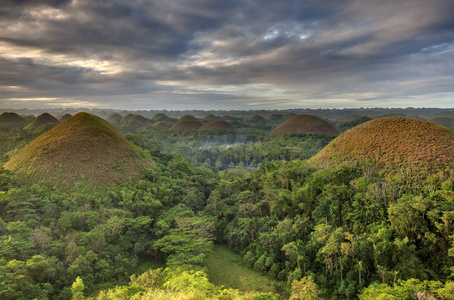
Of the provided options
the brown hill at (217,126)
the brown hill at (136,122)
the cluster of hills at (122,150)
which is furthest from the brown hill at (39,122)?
the cluster of hills at (122,150)

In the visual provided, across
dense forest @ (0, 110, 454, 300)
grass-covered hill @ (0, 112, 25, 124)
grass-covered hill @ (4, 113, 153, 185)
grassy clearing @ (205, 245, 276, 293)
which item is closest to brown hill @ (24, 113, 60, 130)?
grass-covered hill @ (0, 112, 25, 124)

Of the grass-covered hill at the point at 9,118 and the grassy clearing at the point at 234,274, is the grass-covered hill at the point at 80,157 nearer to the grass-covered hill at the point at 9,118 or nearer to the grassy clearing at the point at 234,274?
the grassy clearing at the point at 234,274

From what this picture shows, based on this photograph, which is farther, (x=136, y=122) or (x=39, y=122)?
(x=136, y=122)

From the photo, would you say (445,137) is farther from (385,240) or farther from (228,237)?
(228,237)

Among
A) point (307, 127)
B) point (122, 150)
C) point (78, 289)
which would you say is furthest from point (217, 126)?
point (78, 289)

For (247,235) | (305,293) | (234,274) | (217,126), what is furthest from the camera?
(217,126)

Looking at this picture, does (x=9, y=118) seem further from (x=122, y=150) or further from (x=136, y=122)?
(x=122, y=150)

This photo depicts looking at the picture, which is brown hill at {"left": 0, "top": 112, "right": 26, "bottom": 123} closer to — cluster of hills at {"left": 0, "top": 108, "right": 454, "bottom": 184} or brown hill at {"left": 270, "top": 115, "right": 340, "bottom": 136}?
cluster of hills at {"left": 0, "top": 108, "right": 454, "bottom": 184}
